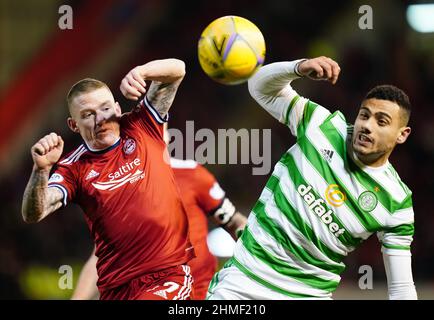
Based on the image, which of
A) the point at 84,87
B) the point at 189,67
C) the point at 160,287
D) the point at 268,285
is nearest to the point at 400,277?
the point at 268,285

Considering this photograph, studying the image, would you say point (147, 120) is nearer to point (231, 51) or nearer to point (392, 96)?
point (231, 51)

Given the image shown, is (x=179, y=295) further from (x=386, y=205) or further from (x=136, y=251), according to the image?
(x=386, y=205)

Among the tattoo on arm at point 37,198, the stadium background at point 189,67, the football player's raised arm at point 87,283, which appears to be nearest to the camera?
the tattoo on arm at point 37,198

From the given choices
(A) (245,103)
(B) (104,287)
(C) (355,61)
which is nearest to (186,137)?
(A) (245,103)

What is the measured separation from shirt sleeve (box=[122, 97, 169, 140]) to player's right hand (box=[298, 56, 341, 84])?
1.03m

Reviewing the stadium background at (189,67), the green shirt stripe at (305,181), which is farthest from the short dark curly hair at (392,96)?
the stadium background at (189,67)

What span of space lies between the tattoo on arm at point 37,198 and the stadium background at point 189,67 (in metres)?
5.69

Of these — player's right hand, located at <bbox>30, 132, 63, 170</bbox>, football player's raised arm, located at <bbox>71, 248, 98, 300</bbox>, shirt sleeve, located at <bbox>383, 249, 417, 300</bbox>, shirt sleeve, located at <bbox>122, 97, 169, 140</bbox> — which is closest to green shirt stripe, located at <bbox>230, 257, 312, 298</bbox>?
shirt sleeve, located at <bbox>383, 249, 417, 300</bbox>

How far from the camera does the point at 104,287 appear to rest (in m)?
5.18

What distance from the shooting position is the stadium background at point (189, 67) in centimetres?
1073

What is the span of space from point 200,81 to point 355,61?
2.15 metres

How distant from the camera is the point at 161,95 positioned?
5.18 meters

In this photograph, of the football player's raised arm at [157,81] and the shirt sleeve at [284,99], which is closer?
the football player's raised arm at [157,81]

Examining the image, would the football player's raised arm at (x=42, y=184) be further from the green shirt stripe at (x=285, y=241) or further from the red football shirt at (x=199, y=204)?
the red football shirt at (x=199, y=204)
